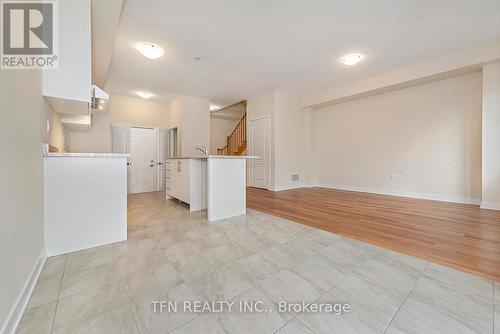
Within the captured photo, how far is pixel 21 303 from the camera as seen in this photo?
1172 millimetres

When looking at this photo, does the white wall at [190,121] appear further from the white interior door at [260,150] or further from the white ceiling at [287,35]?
the white interior door at [260,150]

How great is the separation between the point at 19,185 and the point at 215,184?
1.98 meters

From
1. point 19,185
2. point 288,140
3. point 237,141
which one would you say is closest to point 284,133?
point 288,140

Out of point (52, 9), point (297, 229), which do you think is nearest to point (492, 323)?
point (297, 229)

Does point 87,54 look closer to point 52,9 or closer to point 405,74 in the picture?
point 52,9

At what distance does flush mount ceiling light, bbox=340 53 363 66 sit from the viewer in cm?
379

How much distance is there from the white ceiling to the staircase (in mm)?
2970

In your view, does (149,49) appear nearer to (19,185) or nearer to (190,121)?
(190,121)

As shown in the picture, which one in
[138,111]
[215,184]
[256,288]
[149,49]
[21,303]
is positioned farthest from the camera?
[138,111]

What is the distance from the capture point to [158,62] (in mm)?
4043

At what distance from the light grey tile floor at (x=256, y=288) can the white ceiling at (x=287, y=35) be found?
293 cm

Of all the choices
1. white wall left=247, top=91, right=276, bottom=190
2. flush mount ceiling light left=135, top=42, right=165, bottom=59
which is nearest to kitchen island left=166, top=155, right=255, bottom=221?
flush mount ceiling light left=135, top=42, right=165, bottom=59

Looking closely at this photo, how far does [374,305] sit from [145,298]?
144cm

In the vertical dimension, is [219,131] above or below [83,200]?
above
